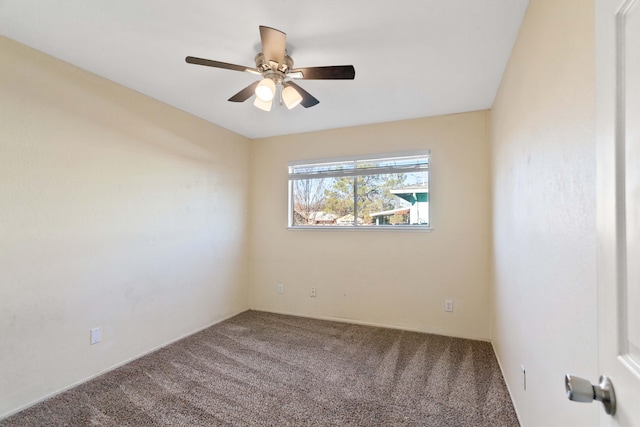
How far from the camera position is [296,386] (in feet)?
7.16

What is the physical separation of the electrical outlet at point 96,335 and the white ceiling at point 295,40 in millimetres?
2015

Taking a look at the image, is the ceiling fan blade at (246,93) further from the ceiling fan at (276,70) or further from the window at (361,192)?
the window at (361,192)

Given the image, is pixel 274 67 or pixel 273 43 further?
pixel 274 67

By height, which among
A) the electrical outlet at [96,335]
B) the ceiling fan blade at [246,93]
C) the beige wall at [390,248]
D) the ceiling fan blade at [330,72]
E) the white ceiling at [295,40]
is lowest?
the electrical outlet at [96,335]

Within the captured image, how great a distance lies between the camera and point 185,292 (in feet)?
10.2

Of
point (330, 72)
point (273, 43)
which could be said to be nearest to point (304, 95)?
point (330, 72)

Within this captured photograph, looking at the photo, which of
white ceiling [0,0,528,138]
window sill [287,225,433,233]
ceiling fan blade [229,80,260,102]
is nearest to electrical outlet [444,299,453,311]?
window sill [287,225,433,233]

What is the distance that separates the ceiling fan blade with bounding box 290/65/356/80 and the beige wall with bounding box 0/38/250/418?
5.60 feet

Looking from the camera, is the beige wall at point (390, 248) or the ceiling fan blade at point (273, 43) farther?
the beige wall at point (390, 248)

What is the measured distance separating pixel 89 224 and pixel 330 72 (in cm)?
212

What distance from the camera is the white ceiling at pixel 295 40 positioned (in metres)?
1.61

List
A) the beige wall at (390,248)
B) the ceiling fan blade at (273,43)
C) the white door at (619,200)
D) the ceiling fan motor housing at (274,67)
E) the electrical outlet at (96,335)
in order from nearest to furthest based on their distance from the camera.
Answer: the white door at (619,200), the ceiling fan blade at (273,43), the ceiling fan motor housing at (274,67), the electrical outlet at (96,335), the beige wall at (390,248)

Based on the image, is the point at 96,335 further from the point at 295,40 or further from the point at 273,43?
the point at 295,40

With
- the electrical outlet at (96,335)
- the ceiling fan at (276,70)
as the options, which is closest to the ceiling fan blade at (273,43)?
the ceiling fan at (276,70)
